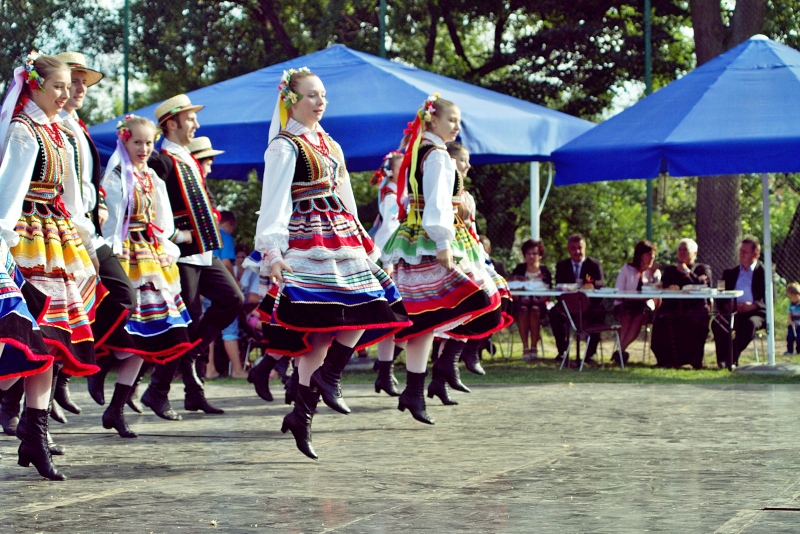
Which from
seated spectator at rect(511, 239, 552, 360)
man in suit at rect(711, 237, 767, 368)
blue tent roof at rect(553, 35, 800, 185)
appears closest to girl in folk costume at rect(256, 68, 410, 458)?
blue tent roof at rect(553, 35, 800, 185)

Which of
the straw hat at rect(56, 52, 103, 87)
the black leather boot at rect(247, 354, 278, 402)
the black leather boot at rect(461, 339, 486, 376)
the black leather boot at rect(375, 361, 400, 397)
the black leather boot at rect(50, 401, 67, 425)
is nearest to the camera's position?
the straw hat at rect(56, 52, 103, 87)

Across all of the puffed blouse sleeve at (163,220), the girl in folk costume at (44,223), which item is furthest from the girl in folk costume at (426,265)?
the girl in folk costume at (44,223)

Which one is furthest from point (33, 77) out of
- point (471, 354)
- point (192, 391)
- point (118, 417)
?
point (471, 354)

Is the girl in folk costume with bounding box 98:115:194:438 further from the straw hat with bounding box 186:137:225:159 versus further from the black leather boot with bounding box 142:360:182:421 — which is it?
the straw hat with bounding box 186:137:225:159

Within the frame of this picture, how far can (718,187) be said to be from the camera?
1422 cm

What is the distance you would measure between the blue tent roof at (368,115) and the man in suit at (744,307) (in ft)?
5.90

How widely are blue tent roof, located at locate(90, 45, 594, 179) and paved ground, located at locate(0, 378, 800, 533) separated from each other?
317 centimetres

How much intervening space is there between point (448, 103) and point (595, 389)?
2622 millimetres

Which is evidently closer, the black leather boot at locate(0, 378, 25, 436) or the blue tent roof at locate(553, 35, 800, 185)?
the black leather boot at locate(0, 378, 25, 436)

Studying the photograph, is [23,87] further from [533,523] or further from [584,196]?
[584,196]

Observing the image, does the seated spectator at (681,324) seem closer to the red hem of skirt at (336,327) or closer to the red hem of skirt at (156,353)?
the red hem of skirt at (156,353)

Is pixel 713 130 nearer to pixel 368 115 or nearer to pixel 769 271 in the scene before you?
pixel 769 271

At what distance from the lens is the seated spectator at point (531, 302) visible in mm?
11688

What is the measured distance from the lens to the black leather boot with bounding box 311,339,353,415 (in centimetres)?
573
